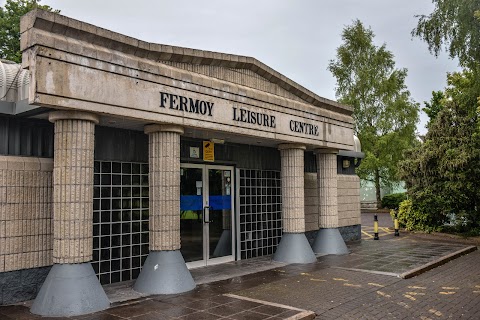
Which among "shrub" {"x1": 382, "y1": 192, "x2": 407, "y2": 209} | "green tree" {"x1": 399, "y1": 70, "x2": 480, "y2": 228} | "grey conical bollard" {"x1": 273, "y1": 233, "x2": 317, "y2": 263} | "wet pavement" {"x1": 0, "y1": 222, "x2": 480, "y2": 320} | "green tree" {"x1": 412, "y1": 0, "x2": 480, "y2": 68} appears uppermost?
"green tree" {"x1": 412, "y1": 0, "x2": 480, "y2": 68}

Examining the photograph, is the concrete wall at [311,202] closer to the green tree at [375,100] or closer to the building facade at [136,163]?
the building facade at [136,163]

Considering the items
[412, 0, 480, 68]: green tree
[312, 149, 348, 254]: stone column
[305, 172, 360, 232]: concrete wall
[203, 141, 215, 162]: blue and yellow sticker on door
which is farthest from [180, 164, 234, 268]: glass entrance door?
[412, 0, 480, 68]: green tree

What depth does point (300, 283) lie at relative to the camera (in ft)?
26.3

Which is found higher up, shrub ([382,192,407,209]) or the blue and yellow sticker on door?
the blue and yellow sticker on door

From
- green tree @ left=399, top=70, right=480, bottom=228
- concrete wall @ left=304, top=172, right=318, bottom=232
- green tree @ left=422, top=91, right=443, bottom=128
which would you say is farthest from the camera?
green tree @ left=422, top=91, right=443, bottom=128

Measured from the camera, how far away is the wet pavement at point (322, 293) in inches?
238

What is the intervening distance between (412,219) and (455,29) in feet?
26.1

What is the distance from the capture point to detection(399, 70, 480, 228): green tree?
50.0ft

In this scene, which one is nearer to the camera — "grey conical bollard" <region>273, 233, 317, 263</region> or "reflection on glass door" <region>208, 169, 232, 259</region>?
"reflection on glass door" <region>208, 169, 232, 259</region>

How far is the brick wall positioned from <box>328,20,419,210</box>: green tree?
27.0 metres

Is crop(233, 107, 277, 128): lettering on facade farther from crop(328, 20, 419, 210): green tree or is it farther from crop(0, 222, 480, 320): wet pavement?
crop(328, 20, 419, 210): green tree

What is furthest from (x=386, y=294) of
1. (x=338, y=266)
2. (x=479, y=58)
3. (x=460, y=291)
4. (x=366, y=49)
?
(x=366, y=49)

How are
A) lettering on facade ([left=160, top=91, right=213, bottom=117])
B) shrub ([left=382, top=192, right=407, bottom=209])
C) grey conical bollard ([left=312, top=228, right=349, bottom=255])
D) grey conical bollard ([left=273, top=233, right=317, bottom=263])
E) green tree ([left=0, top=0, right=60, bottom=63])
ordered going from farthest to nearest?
shrub ([left=382, top=192, right=407, bottom=209]) → green tree ([left=0, top=0, right=60, bottom=63]) → grey conical bollard ([left=312, top=228, right=349, bottom=255]) → grey conical bollard ([left=273, top=233, right=317, bottom=263]) → lettering on facade ([left=160, top=91, right=213, bottom=117])

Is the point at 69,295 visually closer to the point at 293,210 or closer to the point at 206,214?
the point at 206,214
